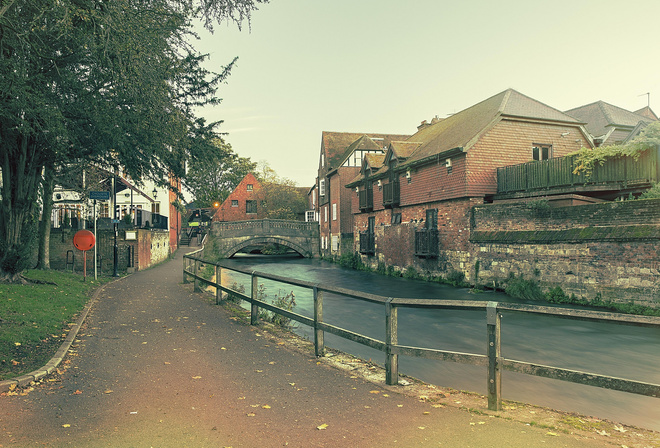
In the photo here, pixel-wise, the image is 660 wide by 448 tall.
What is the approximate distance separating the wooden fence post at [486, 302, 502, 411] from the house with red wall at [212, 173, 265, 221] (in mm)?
61901

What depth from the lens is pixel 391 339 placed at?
18.2 ft

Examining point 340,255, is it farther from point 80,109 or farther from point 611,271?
point 80,109

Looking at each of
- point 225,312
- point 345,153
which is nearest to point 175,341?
point 225,312

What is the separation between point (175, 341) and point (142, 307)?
4.69m

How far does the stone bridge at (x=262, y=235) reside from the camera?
156ft

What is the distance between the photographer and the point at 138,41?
8.39 metres

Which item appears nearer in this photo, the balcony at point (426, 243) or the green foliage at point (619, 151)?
the green foliage at point (619, 151)

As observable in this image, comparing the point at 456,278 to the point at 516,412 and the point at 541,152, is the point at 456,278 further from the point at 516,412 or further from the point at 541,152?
the point at 516,412

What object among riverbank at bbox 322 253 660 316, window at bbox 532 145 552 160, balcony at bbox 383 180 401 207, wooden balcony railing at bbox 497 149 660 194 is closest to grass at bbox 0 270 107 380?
riverbank at bbox 322 253 660 316

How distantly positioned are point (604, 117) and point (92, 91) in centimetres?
3586

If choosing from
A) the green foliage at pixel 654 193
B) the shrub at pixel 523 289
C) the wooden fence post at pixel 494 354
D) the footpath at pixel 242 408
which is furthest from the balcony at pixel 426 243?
the wooden fence post at pixel 494 354

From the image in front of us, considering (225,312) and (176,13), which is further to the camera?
(225,312)

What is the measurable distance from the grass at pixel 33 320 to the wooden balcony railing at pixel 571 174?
751 inches

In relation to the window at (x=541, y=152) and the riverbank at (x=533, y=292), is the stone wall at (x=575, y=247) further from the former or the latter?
the window at (x=541, y=152)
